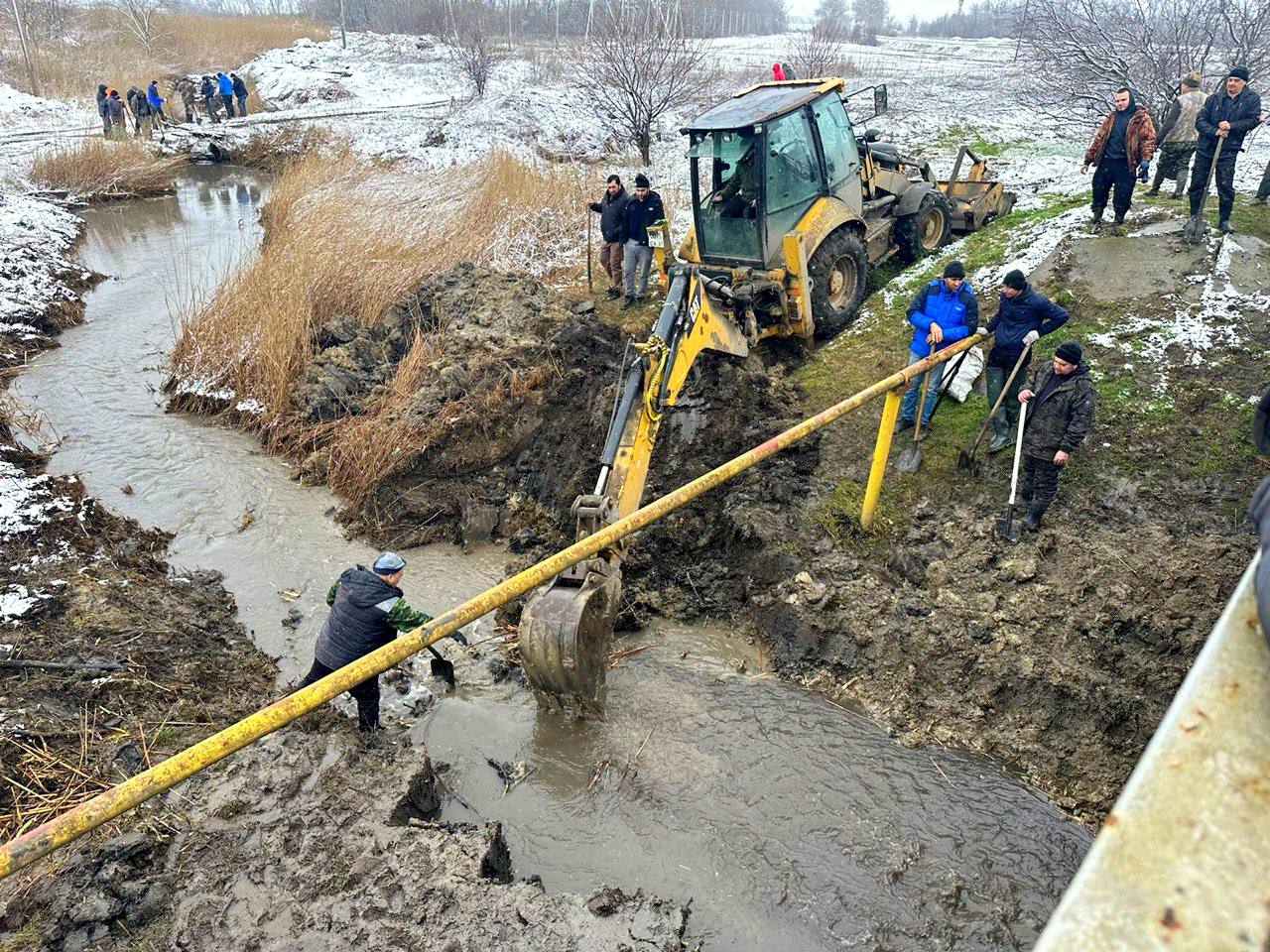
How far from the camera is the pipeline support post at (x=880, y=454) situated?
5.76 m

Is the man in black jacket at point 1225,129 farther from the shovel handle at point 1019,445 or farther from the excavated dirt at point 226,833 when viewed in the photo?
the excavated dirt at point 226,833

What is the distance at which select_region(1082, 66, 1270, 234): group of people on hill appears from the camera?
7297 millimetres

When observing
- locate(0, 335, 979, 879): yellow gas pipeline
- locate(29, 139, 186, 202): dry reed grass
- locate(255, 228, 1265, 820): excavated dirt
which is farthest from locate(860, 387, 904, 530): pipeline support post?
locate(29, 139, 186, 202): dry reed grass

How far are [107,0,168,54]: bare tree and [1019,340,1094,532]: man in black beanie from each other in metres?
41.1

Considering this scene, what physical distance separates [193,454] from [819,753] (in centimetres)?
749

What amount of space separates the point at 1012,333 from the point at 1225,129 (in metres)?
3.59

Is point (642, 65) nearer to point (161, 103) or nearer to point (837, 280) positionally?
point (837, 280)

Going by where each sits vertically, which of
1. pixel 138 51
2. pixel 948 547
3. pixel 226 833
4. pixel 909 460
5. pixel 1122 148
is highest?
pixel 138 51

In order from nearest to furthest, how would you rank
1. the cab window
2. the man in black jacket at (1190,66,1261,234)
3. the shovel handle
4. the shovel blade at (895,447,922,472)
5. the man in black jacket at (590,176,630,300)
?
the shovel handle, the shovel blade at (895,447,922,472), the man in black jacket at (1190,66,1261,234), the cab window, the man in black jacket at (590,176,630,300)

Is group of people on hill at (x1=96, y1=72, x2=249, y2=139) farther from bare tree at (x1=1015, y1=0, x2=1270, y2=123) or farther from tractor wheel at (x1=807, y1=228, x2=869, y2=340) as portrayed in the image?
bare tree at (x1=1015, y1=0, x2=1270, y2=123)

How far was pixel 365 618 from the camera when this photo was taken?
14.9 feet

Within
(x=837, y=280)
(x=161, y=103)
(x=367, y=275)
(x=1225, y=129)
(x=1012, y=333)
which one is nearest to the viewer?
(x=1012, y=333)

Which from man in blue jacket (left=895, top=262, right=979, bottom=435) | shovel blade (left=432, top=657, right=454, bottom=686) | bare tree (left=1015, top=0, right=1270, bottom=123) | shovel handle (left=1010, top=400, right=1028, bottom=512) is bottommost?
shovel blade (left=432, top=657, right=454, bottom=686)

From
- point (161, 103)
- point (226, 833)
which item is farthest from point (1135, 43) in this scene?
point (161, 103)
